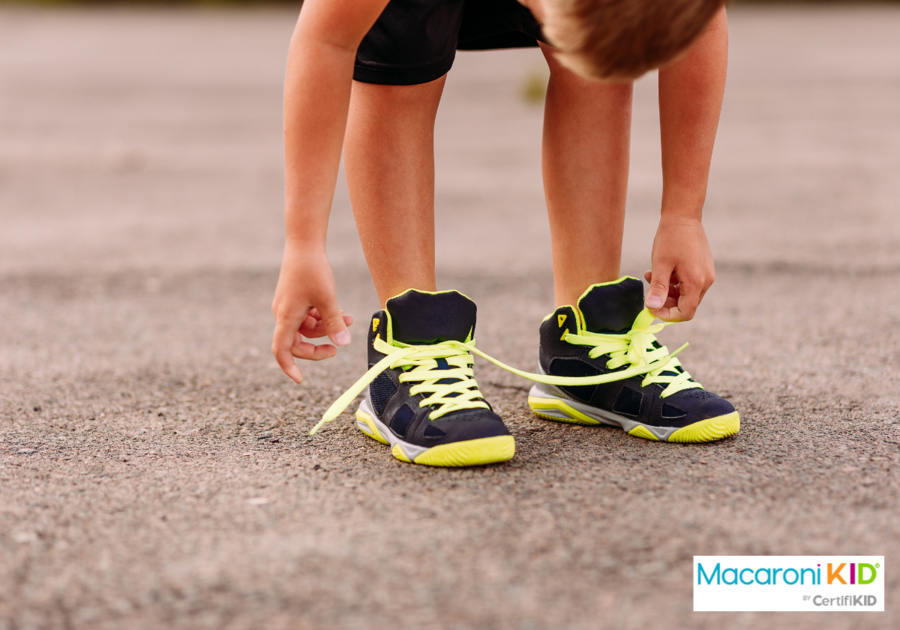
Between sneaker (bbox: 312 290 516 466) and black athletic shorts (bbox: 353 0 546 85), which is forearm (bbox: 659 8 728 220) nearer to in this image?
black athletic shorts (bbox: 353 0 546 85)

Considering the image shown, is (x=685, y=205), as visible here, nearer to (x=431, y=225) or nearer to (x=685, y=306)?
(x=685, y=306)

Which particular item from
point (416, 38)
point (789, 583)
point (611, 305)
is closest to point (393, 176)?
point (416, 38)

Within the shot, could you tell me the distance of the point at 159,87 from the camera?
8617mm

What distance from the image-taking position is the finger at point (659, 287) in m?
1.44

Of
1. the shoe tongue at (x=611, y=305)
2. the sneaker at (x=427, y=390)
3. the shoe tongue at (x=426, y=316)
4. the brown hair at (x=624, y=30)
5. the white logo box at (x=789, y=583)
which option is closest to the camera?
the white logo box at (x=789, y=583)

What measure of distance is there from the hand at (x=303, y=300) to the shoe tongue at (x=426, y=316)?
0.54ft

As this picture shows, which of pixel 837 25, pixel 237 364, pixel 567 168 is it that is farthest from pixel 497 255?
pixel 837 25

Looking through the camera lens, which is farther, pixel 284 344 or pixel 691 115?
pixel 691 115

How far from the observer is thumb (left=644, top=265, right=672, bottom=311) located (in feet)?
4.73

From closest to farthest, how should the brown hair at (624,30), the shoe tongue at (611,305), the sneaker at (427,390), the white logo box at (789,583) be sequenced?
the white logo box at (789,583) < the brown hair at (624,30) < the sneaker at (427,390) < the shoe tongue at (611,305)

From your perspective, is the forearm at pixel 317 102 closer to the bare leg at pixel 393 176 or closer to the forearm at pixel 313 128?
the forearm at pixel 313 128

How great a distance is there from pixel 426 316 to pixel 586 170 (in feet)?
1.33

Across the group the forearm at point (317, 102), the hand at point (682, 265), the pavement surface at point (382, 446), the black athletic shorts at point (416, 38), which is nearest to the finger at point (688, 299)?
the hand at point (682, 265)

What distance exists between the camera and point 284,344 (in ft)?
4.16
